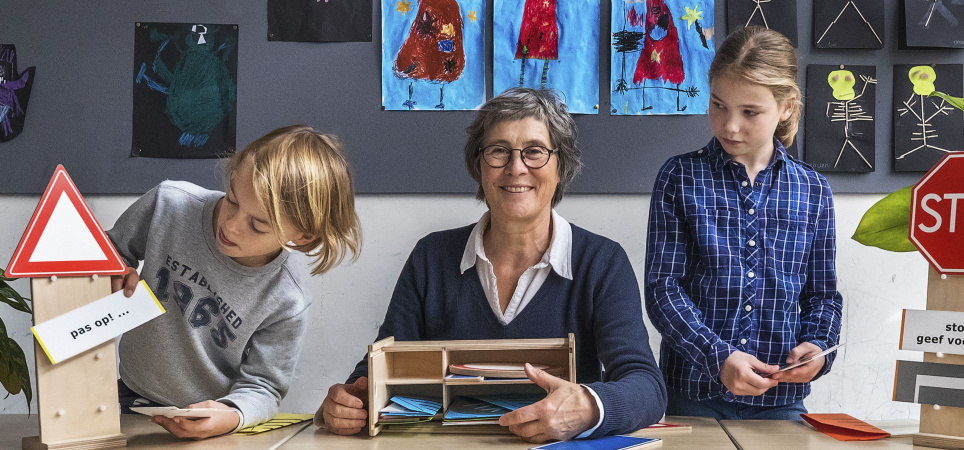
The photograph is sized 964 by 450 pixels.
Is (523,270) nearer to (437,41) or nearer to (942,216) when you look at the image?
(942,216)

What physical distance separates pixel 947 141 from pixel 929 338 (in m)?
1.21

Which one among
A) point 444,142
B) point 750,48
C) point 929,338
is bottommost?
point 929,338

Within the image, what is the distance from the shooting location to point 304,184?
Result: 1.35m

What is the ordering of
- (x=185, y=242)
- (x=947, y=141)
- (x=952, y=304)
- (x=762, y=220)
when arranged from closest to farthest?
1. (x=952, y=304)
2. (x=185, y=242)
3. (x=762, y=220)
4. (x=947, y=141)

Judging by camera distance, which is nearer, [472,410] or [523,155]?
[472,410]

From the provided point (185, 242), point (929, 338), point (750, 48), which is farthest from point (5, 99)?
point (929, 338)

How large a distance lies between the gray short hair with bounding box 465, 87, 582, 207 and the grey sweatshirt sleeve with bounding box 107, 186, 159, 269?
734mm

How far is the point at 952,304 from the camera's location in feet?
3.97

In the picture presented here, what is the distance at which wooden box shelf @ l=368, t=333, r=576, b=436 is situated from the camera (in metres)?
1.30

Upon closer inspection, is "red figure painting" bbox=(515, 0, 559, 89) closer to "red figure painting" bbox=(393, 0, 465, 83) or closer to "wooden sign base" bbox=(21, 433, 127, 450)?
"red figure painting" bbox=(393, 0, 465, 83)

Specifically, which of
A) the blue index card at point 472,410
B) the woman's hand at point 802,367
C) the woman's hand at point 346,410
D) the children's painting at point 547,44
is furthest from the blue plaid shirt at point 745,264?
the woman's hand at point 346,410

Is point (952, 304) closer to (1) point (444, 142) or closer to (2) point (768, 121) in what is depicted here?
(2) point (768, 121)

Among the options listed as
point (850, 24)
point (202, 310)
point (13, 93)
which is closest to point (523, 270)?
point (202, 310)

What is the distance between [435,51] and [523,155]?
2.51 ft
